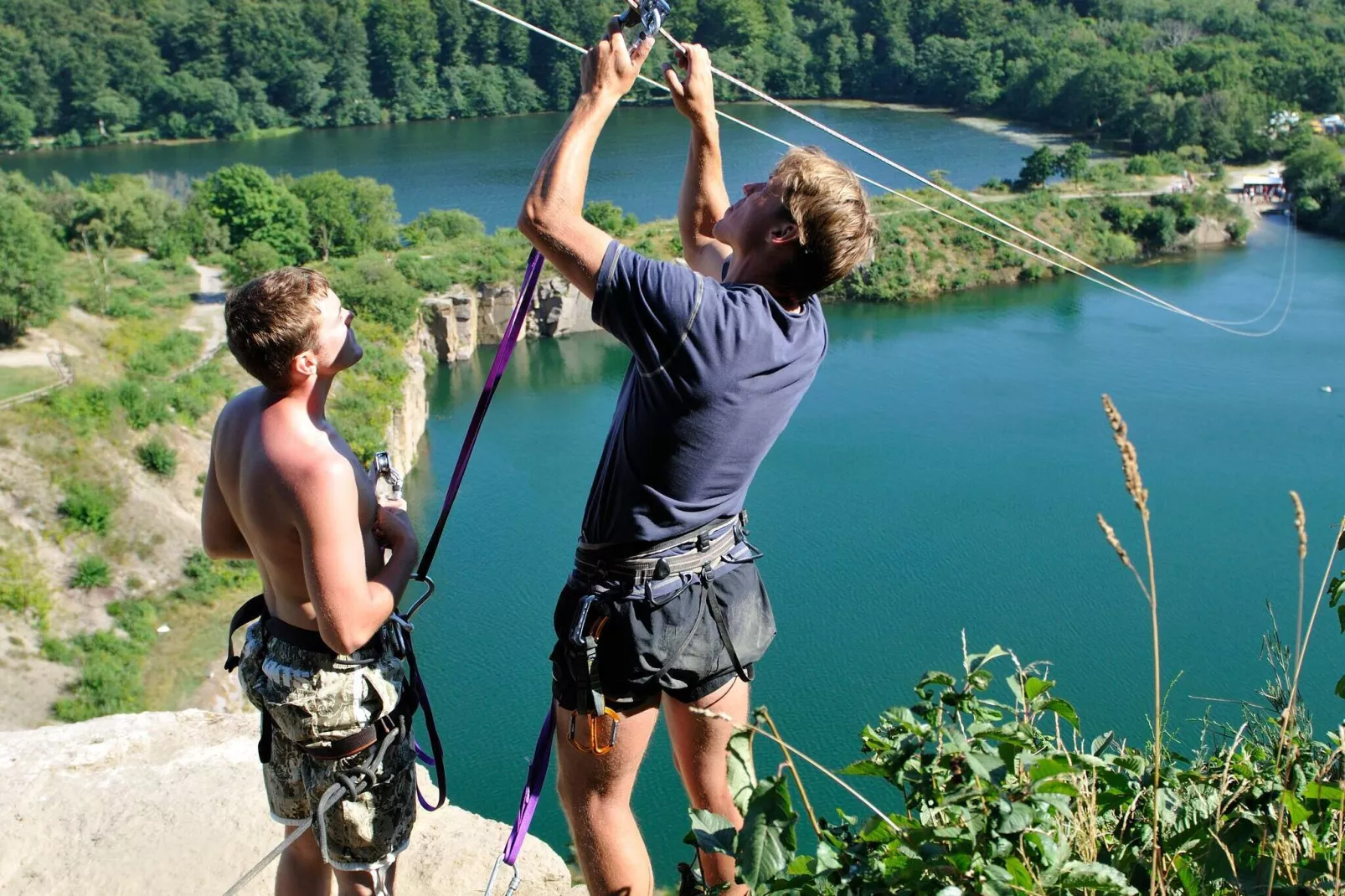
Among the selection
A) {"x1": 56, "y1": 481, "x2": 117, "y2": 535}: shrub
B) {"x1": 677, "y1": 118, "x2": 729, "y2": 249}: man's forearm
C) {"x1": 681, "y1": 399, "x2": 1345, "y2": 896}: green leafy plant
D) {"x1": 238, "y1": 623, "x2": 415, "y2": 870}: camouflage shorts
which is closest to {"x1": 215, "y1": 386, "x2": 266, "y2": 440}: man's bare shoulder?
{"x1": 238, "y1": 623, "x2": 415, "y2": 870}: camouflage shorts

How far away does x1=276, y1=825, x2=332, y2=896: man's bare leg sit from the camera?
2.23 m

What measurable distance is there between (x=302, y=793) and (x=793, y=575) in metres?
12.7

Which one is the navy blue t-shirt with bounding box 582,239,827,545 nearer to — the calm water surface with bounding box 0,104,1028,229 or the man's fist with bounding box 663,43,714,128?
the man's fist with bounding box 663,43,714,128

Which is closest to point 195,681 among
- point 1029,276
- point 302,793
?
point 302,793

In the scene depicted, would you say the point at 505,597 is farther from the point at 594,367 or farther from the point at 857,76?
the point at 857,76

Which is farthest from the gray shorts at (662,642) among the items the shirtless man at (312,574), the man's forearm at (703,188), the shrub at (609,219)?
the shrub at (609,219)

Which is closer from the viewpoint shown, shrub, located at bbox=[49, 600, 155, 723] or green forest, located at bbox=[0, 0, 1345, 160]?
shrub, located at bbox=[49, 600, 155, 723]

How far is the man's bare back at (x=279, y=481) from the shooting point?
1.85 m

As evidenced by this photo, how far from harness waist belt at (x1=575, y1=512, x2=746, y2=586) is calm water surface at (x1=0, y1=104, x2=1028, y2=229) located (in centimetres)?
2934

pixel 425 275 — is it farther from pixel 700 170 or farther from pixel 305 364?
pixel 305 364

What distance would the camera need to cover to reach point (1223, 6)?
55.6 meters

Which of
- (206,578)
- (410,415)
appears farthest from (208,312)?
(206,578)

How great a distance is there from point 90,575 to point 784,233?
15.0m

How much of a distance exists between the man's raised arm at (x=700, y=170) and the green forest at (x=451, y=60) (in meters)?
44.5
